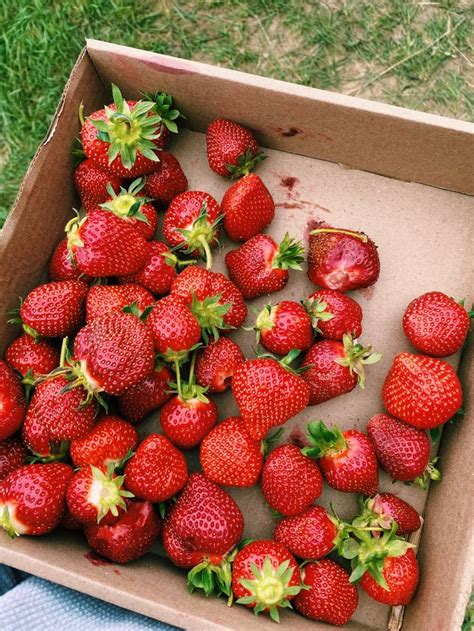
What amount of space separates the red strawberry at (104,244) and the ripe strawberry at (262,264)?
0.66 feet

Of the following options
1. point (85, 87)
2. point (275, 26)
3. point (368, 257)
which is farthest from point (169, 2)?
point (368, 257)

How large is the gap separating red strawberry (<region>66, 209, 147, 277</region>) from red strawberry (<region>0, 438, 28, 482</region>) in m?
0.35

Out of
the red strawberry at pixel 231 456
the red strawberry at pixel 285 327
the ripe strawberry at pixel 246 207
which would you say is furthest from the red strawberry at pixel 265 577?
the ripe strawberry at pixel 246 207

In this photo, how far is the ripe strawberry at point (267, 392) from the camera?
115 centimetres

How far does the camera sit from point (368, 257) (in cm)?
132

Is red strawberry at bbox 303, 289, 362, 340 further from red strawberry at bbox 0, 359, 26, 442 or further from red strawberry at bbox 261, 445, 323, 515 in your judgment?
red strawberry at bbox 0, 359, 26, 442

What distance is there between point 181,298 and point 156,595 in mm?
505

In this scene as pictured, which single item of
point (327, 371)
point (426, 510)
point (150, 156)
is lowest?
point (426, 510)

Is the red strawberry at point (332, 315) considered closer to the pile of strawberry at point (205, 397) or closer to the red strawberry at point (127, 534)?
the pile of strawberry at point (205, 397)

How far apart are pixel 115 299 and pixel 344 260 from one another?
44 centimetres

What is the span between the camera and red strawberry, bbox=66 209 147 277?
3.97 feet

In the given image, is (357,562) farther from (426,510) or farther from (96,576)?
(96,576)

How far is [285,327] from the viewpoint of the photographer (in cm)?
125

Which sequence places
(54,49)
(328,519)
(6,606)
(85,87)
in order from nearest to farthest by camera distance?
(6,606)
(328,519)
(85,87)
(54,49)
